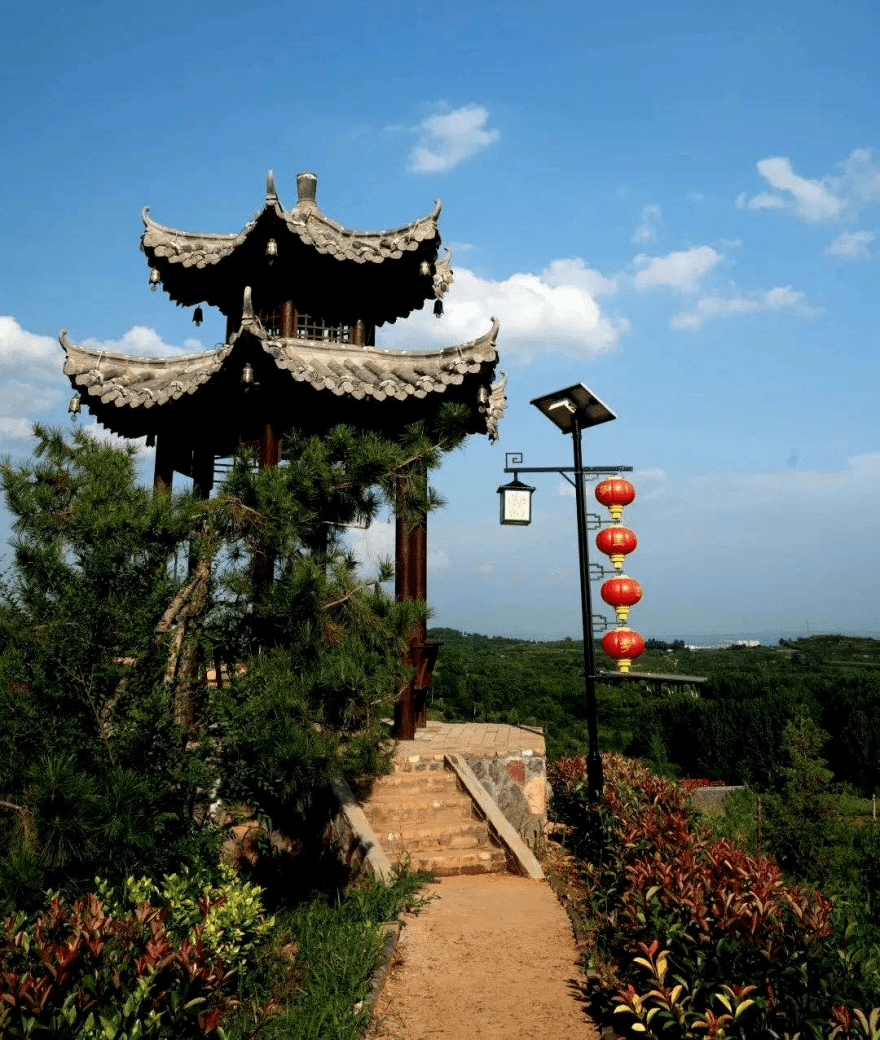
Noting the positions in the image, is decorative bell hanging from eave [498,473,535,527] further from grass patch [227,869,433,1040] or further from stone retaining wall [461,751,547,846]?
grass patch [227,869,433,1040]

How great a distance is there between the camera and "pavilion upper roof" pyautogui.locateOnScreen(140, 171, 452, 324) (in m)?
9.98

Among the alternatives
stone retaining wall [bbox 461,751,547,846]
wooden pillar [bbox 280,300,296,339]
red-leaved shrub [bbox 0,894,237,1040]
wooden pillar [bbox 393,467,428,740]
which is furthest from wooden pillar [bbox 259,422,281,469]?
red-leaved shrub [bbox 0,894,237,1040]

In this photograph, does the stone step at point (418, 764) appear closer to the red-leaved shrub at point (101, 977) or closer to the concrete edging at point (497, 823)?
the concrete edging at point (497, 823)

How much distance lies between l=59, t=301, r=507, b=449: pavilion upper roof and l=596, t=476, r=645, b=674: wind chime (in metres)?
2.06

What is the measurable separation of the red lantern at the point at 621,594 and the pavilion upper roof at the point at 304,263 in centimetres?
458

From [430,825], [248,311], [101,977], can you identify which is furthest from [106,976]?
[248,311]

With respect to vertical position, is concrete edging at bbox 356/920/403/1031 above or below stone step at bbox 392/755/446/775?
below

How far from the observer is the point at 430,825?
8266 mm

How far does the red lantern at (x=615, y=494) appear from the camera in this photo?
8484 mm

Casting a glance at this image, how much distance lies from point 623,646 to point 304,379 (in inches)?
160

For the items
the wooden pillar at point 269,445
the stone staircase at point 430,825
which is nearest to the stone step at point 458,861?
the stone staircase at point 430,825

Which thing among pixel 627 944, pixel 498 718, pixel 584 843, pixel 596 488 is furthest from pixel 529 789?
pixel 498 718

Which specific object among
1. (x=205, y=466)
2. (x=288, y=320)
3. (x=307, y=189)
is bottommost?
(x=205, y=466)

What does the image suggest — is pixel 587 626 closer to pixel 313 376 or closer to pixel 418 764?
pixel 418 764
